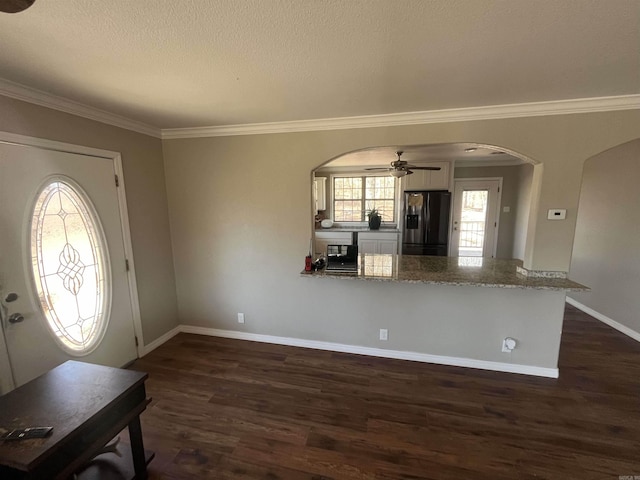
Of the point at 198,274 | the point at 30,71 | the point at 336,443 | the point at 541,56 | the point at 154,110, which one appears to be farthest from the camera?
the point at 198,274

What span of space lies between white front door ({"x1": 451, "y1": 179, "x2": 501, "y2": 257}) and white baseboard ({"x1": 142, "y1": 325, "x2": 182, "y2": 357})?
560 cm

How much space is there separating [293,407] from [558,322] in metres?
2.51

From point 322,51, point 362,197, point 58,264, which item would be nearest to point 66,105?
point 58,264

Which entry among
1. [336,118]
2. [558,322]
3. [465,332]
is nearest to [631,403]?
[558,322]

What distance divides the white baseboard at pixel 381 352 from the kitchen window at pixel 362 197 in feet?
12.1

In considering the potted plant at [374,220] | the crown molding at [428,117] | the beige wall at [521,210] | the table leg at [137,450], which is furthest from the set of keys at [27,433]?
the beige wall at [521,210]

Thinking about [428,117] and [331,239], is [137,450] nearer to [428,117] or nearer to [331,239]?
[428,117]

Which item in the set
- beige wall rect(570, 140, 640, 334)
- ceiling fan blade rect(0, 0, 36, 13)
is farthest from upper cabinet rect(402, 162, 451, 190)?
ceiling fan blade rect(0, 0, 36, 13)

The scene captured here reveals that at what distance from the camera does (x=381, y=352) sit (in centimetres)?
300

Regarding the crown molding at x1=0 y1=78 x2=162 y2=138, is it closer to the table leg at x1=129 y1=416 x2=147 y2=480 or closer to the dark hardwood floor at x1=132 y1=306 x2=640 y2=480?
the table leg at x1=129 y1=416 x2=147 y2=480

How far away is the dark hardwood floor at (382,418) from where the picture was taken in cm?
177

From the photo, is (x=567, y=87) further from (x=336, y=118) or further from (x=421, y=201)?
(x=421, y=201)

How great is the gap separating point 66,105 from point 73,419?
2.26m

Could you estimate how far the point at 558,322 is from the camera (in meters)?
2.56
